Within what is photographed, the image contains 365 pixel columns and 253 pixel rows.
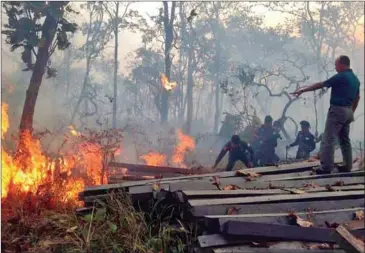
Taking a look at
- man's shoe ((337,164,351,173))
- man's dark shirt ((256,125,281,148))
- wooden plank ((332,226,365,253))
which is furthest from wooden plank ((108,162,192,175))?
wooden plank ((332,226,365,253))

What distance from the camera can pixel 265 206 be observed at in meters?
4.50

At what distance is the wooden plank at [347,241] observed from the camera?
3266mm

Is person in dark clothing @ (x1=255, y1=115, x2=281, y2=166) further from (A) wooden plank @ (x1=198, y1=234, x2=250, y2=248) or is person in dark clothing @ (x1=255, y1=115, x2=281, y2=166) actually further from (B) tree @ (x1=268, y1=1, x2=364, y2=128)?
(B) tree @ (x1=268, y1=1, x2=364, y2=128)

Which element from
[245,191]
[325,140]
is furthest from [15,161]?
[325,140]

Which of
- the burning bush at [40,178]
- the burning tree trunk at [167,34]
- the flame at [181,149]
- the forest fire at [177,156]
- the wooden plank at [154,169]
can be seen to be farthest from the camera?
the burning tree trunk at [167,34]

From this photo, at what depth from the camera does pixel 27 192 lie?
6508 mm

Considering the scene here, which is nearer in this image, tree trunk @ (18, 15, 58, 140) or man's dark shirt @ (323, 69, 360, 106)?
man's dark shirt @ (323, 69, 360, 106)

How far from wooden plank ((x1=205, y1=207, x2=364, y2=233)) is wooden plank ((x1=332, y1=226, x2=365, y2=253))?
17.2 inches

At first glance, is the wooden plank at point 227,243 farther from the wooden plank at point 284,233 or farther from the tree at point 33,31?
the tree at point 33,31

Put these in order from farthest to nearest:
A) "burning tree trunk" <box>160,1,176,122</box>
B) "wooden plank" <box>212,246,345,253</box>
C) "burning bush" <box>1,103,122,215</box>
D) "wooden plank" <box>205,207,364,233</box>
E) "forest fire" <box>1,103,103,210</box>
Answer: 1. "burning tree trunk" <box>160,1,176,122</box>
2. "forest fire" <box>1,103,103,210</box>
3. "burning bush" <box>1,103,122,215</box>
4. "wooden plank" <box>205,207,364,233</box>
5. "wooden plank" <box>212,246,345,253</box>

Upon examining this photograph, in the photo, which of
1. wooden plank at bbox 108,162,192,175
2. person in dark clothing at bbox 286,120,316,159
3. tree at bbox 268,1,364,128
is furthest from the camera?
tree at bbox 268,1,364,128

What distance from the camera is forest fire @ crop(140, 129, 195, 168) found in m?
14.7

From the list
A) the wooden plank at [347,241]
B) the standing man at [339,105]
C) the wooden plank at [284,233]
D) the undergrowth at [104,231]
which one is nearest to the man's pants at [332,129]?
the standing man at [339,105]

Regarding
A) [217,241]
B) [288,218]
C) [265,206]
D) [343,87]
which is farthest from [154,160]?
[217,241]
